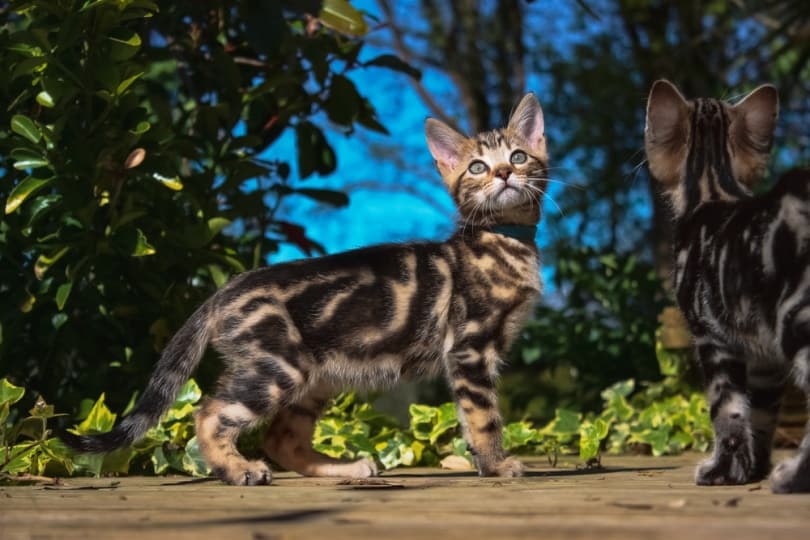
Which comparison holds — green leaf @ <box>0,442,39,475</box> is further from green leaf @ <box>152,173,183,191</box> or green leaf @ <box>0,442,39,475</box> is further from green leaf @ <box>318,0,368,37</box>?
green leaf @ <box>318,0,368,37</box>

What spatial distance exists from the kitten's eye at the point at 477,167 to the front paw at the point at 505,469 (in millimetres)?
1414

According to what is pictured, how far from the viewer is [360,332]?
4387mm

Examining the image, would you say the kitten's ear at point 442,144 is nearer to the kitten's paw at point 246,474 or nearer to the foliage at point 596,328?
the kitten's paw at point 246,474

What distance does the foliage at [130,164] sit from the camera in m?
4.71

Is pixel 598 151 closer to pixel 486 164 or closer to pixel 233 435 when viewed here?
pixel 486 164

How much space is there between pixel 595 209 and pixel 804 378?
11.2 m

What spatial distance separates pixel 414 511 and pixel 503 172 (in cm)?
247

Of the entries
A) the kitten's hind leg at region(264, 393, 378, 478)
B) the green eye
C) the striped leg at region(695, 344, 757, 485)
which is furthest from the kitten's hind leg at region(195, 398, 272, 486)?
the green eye

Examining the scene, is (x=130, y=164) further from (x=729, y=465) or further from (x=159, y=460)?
(x=729, y=465)

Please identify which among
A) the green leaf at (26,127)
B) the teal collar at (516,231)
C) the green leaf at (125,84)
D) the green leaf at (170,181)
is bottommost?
the teal collar at (516,231)

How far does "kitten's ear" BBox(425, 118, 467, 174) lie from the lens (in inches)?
205

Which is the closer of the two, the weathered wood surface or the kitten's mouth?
the weathered wood surface

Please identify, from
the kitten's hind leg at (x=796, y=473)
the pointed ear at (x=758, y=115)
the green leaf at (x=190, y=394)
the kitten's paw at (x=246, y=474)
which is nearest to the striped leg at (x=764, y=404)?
the kitten's hind leg at (x=796, y=473)

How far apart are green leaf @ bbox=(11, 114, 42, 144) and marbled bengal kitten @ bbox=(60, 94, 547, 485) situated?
1139 mm
